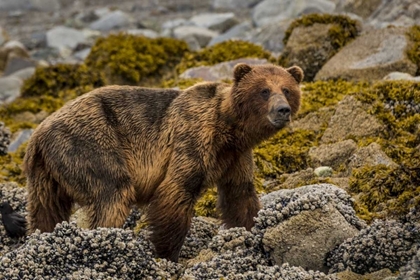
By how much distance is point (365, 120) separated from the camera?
37.2ft

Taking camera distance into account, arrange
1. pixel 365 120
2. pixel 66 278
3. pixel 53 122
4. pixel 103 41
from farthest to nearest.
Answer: pixel 103 41 < pixel 365 120 < pixel 53 122 < pixel 66 278

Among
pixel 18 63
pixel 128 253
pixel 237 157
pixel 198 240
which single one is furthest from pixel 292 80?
pixel 18 63

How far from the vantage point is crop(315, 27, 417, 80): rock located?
13.4m

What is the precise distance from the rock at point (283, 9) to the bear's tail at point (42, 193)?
15.4 m

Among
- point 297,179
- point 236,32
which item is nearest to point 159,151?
point 297,179

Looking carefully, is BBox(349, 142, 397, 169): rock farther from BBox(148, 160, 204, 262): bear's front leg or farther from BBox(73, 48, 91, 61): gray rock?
BBox(73, 48, 91, 61): gray rock

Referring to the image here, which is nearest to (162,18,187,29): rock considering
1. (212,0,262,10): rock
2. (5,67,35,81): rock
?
Result: (212,0,262,10): rock

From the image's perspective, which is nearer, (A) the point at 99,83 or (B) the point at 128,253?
(B) the point at 128,253

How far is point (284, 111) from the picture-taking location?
28.2ft

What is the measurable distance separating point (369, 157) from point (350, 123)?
111 centimetres

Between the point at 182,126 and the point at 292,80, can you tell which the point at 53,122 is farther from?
the point at 292,80

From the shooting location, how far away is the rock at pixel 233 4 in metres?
31.1

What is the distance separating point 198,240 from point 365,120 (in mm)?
3221

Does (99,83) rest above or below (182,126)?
below
